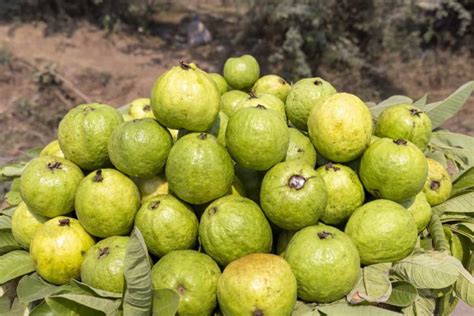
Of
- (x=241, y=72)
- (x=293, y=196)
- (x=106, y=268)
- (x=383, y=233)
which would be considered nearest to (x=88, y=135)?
(x=106, y=268)

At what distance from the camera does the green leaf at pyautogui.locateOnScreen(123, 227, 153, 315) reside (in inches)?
65.8

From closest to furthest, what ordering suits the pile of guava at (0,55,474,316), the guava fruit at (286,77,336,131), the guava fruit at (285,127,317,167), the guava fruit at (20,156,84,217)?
the pile of guava at (0,55,474,316) < the guava fruit at (20,156,84,217) < the guava fruit at (285,127,317,167) < the guava fruit at (286,77,336,131)

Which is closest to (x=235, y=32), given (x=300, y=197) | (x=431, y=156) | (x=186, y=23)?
(x=186, y=23)

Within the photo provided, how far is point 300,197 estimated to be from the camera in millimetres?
1997

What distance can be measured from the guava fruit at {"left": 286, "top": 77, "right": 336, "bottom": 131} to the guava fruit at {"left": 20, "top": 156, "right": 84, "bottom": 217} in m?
1.25

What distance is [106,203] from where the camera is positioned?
208 centimetres

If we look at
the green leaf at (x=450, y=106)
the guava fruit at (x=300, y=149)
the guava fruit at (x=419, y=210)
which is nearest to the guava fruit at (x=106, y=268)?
the guava fruit at (x=300, y=149)

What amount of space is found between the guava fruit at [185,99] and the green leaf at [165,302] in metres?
0.84

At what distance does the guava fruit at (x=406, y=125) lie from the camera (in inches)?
95.8

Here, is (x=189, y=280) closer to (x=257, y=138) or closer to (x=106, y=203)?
(x=106, y=203)

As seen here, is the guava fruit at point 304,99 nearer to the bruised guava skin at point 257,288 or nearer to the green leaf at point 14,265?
the bruised guava skin at point 257,288

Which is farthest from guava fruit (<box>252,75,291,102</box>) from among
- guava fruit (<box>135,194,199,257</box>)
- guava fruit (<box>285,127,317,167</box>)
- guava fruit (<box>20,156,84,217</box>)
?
guava fruit (<box>20,156,84,217</box>)

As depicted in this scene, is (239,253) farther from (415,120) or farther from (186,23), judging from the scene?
(186,23)

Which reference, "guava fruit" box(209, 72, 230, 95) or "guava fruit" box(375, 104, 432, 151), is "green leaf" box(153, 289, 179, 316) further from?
"guava fruit" box(209, 72, 230, 95)
